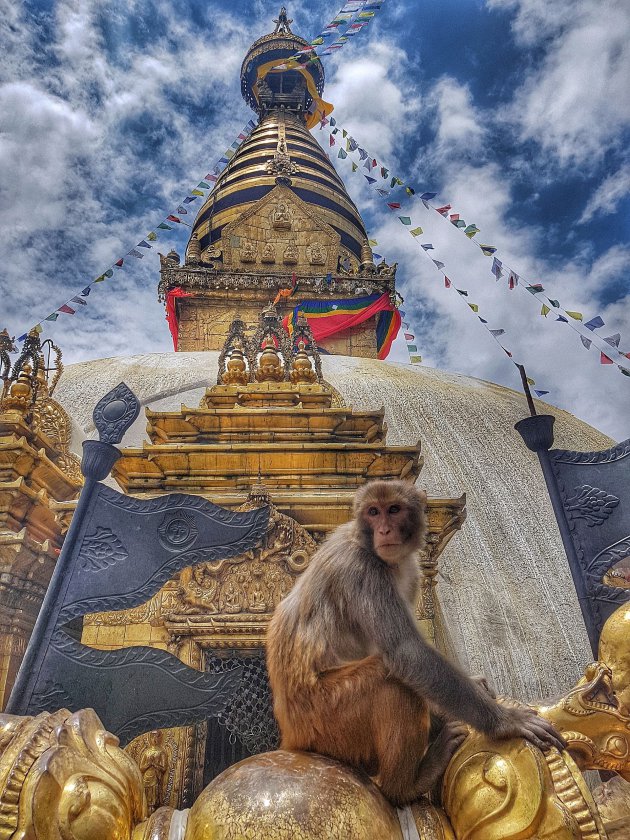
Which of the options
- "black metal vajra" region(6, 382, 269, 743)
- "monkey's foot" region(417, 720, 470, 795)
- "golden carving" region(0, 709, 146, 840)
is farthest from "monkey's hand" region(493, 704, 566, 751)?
"golden carving" region(0, 709, 146, 840)

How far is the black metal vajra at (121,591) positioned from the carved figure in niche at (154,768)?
139 centimetres

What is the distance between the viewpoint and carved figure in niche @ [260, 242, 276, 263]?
58.8 ft

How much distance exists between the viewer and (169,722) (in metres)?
1.96

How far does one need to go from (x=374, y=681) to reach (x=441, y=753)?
284mm

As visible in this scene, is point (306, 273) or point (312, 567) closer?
point (312, 567)

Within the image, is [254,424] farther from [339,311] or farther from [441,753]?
[339,311]

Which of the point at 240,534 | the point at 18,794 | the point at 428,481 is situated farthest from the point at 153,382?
the point at 18,794

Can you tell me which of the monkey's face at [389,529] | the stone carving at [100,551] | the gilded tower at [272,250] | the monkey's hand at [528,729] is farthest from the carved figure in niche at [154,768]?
the gilded tower at [272,250]

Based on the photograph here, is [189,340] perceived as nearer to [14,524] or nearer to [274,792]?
[14,524]

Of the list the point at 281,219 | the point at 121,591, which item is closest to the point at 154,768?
the point at 121,591

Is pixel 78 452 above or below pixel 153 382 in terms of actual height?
below

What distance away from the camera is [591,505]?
2975 millimetres

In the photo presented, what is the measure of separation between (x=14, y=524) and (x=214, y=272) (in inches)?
516

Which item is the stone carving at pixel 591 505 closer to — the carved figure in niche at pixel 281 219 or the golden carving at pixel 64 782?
the golden carving at pixel 64 782
